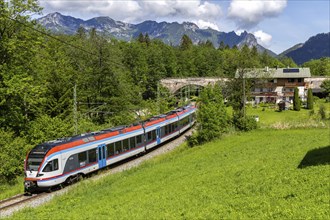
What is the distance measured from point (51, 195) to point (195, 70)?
305ft

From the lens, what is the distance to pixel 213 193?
42.8 feet

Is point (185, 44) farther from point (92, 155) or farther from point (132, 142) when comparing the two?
point (92, 155)

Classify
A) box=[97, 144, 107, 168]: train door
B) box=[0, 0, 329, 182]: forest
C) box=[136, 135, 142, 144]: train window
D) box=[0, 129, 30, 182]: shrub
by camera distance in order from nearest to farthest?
box=[0, 129, 30, 182]: shrub
box=[97, 144, 107, 168]: train door
box=[0, 0, 329, 182]: forest
box=[136, 135, 142, 144]: train window

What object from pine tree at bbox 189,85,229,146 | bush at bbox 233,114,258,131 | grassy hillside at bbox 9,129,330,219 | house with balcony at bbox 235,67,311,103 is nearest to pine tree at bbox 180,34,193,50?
house with balcony at bbox 235,67,311,103

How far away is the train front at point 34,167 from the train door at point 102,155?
4687mm

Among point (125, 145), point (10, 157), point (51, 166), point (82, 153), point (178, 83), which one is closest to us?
point (51, 166)

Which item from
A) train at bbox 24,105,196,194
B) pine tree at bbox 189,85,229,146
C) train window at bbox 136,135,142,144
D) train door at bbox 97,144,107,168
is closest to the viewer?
train at bbox 24,105,196,194

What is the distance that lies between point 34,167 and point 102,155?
5540 mm

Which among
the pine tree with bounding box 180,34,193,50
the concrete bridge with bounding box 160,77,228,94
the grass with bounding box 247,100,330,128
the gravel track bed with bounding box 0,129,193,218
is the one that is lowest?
the gravel track bed with bounding box 0,129,193,218

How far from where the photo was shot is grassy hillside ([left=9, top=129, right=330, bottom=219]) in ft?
33.9

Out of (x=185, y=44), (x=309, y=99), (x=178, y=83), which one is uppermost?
(x=185, y=44)

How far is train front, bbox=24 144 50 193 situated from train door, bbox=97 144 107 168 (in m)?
4.69

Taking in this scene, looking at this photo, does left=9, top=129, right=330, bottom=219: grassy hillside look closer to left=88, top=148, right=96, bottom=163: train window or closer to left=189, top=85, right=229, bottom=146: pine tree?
left=88, top=148, right=96, bottom=163: train window

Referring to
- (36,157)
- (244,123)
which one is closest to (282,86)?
(244,123)
